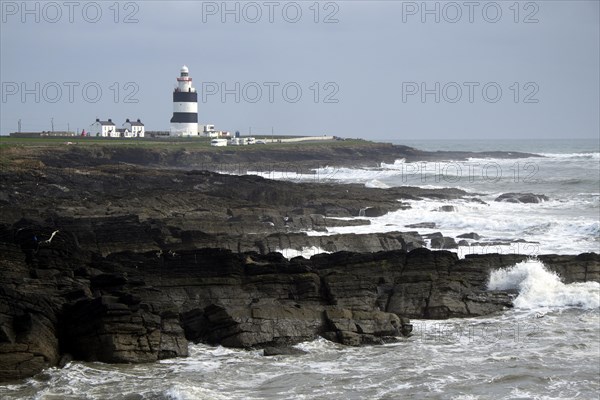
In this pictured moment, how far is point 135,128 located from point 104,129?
375cm

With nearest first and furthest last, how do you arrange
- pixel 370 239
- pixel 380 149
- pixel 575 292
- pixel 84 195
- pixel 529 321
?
pixel 529 321
pixel 575 292
pixel 370 239
pixel 84 195
pixel 380 149

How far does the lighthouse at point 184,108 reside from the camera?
3656 inches

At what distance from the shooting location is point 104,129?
9831cm

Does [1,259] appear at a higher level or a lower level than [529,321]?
higher

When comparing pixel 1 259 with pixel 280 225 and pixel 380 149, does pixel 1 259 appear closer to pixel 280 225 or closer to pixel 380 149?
pixel 280 225

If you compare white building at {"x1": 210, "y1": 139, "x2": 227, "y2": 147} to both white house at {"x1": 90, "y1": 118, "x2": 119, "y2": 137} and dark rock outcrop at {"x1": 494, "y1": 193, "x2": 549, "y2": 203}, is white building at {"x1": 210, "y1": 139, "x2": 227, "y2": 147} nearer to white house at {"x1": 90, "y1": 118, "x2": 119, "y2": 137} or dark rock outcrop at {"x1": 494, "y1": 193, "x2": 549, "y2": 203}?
white house at {"x1": 90, "y1": 118, "x2": 119, "y2": 137}

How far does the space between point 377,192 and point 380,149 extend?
2106 inches

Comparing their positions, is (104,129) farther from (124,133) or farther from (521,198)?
(521,198)

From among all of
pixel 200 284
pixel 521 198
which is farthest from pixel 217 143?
pixel 200 284

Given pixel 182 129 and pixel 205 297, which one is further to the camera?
pixel 182 129

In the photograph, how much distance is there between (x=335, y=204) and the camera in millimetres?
38219

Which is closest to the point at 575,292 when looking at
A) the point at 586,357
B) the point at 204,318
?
the point at 586,357

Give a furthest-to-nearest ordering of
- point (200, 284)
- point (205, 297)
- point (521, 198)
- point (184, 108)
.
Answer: point (184, 108) → point (521, 198) → point (200, 284) → point (205, 297)

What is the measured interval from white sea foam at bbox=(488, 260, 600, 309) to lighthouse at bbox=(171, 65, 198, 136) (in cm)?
7119
